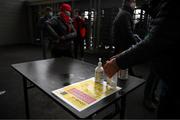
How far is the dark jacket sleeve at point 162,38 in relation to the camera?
64 centimetres

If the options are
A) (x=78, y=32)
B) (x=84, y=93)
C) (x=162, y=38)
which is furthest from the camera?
(x=78, y=32)

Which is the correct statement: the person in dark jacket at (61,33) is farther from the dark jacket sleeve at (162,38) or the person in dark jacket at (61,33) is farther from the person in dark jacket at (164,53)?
the dark jacket sleeve at (162,38)

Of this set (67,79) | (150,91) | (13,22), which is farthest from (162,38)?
(13,22)

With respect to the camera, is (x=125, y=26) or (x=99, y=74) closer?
(x=99, y=74)

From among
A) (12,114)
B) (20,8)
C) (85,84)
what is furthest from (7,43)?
(85,84)

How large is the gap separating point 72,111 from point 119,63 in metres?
0.37

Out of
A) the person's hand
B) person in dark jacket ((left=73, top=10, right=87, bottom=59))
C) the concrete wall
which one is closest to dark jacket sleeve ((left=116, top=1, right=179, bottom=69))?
the person's hand

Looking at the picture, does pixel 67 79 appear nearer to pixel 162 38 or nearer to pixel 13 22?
pixel 162 38

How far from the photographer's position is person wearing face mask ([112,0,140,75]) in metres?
2.37

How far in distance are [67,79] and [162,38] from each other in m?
0.83

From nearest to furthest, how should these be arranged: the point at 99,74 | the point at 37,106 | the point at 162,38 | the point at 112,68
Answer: the point at 162,38 < the point at 112,68 < the point at 99,74 < the point at 37,106

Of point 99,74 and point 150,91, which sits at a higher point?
point 99,74

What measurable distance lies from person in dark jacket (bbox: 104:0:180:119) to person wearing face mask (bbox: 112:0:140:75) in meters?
1.66

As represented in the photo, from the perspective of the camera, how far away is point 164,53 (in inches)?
27.3
